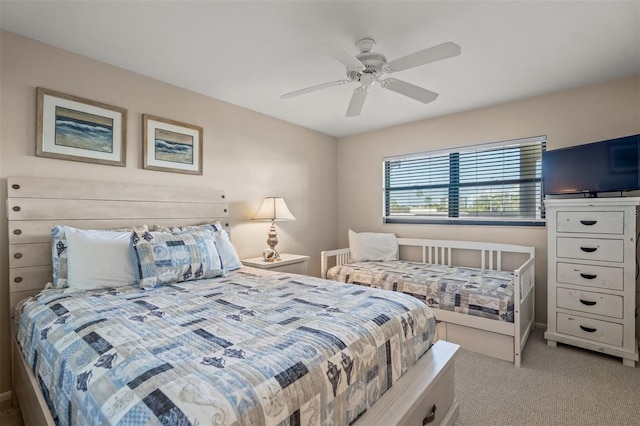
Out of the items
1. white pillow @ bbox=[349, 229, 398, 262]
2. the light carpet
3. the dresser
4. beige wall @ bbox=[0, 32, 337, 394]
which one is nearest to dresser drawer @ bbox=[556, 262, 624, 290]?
the dresser

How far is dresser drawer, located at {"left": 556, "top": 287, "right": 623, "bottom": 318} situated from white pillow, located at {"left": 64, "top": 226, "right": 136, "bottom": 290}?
137 inches

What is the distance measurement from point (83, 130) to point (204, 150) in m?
1.00

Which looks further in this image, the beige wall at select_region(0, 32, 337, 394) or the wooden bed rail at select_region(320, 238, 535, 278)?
the wooden bed rail at select_region(320, 238, 535, 278)

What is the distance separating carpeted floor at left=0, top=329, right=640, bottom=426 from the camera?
5.98ft

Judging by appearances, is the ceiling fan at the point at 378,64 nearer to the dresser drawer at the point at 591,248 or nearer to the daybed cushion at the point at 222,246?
the daybed cushion at the point at 222,246

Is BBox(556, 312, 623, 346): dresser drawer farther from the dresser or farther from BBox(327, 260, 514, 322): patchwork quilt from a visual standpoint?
BBox(327, 260, 514, 322): patchwork quilt

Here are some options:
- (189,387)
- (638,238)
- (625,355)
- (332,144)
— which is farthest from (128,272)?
(638,238)

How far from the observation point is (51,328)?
1404mm

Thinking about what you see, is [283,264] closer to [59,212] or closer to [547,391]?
[59,212]

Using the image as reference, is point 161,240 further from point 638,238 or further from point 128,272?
point 638,238

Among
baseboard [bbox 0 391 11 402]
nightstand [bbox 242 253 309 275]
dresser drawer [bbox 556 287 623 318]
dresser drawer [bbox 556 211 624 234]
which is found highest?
dresser drawer [bbox 556 211 624 234]

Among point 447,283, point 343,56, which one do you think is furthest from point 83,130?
point 447,283

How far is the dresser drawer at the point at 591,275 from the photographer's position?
244cm

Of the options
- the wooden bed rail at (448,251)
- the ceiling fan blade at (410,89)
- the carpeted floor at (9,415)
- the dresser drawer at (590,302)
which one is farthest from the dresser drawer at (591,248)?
the carpeted floor at (9,415)
